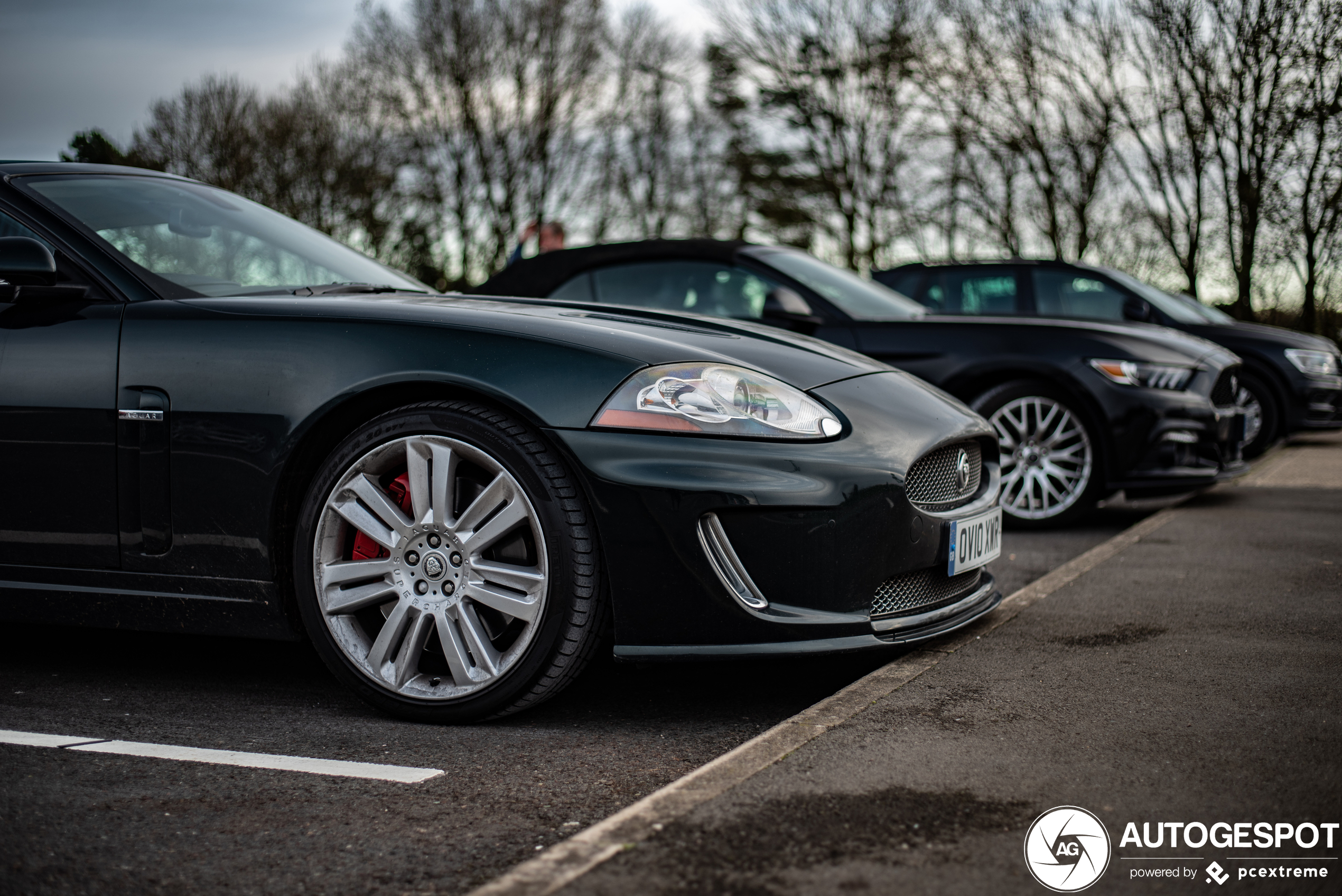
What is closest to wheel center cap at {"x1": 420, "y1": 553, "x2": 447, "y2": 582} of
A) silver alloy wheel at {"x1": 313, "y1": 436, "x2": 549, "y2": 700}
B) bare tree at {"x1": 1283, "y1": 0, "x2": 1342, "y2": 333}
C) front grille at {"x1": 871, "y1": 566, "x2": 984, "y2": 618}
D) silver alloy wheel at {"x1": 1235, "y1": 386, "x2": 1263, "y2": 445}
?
silver alloy wheel at {"x1": 313, "y1": 436, "x2": 549, "y2": 700}

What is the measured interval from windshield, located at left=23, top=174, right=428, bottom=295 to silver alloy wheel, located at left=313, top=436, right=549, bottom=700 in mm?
891

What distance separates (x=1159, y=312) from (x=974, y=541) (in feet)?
21.6

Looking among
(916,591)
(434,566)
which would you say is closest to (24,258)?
(434,566)

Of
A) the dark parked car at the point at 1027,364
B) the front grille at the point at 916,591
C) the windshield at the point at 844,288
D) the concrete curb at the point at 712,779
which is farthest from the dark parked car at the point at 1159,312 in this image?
the concrete curb at the point at 712,779

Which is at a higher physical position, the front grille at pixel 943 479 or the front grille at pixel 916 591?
the front grille at pixel 943 479

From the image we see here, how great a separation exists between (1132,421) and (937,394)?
114 inches

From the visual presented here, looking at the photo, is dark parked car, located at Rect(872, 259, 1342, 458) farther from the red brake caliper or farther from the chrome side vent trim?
the red brake caliper

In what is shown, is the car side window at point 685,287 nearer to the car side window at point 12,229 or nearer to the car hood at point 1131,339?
the car hood at point 1131,339

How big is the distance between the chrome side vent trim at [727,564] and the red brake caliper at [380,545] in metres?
0.72

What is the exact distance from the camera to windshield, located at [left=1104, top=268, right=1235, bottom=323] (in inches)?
368

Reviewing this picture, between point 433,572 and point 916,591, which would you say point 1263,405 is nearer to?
point 916,591

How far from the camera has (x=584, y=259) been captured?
22.4 feet

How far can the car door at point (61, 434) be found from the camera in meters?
3.12

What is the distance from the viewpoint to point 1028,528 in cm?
636
